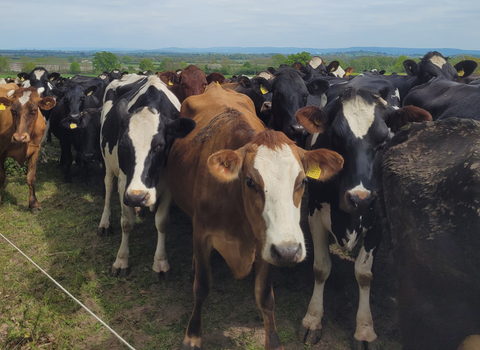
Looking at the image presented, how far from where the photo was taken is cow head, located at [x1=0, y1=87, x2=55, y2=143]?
20.7 ft

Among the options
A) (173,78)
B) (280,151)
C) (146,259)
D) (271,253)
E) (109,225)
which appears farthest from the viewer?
(173,78)

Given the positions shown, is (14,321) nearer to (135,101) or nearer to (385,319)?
(135,101)

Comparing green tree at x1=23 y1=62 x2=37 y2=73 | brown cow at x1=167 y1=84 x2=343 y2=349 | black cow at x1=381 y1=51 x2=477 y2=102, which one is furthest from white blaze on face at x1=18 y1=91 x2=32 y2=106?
green tree at x1=23 y1=62 x2=37 y2=73

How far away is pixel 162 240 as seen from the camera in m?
4.82

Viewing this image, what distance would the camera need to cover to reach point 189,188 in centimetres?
393

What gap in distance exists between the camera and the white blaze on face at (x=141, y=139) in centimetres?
389

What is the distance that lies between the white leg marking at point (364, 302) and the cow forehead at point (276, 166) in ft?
5.33

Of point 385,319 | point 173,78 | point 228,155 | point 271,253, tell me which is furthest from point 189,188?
point 173,78

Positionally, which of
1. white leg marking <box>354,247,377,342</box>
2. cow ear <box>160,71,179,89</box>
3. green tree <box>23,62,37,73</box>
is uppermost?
green tree <box>23,62,37,73</box>

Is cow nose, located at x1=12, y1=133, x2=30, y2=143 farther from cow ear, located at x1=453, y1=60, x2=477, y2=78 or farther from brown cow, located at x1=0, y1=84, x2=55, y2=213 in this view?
cow ear, located at x1=453, y1=60, x2=477, y2=78

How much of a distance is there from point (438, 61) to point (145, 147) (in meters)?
7.09

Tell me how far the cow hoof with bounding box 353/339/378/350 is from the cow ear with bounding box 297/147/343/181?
176cm

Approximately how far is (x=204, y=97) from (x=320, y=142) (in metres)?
2.04

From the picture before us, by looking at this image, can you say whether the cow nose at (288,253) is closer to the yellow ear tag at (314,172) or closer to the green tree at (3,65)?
the yellow ear tag at (314,172)
